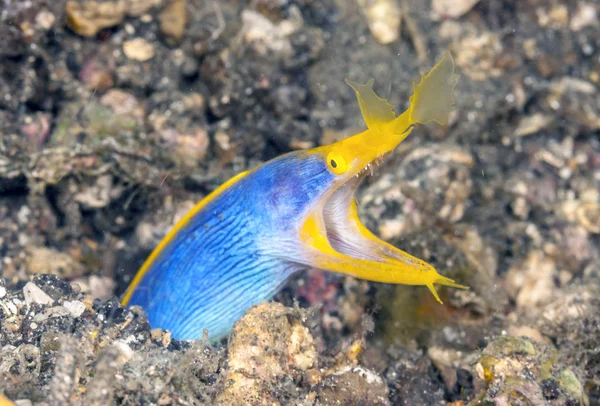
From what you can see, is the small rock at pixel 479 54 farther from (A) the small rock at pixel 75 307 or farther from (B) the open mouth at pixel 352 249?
(A) the small rock at pixel 75 307

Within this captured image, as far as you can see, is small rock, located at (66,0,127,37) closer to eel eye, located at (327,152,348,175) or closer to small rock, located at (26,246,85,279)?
small rock, located at (26,246,85,279)

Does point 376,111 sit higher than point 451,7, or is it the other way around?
point 376,111

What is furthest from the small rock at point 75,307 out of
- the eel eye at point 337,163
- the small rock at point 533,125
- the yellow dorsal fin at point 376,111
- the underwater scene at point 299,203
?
the small rock at point 533,125

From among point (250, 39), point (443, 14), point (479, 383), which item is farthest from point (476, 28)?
point (479, 383)

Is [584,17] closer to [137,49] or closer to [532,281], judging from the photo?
[532,281]

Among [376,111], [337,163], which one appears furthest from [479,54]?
[337,163]

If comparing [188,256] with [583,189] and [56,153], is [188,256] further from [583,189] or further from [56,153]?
[583,189]
